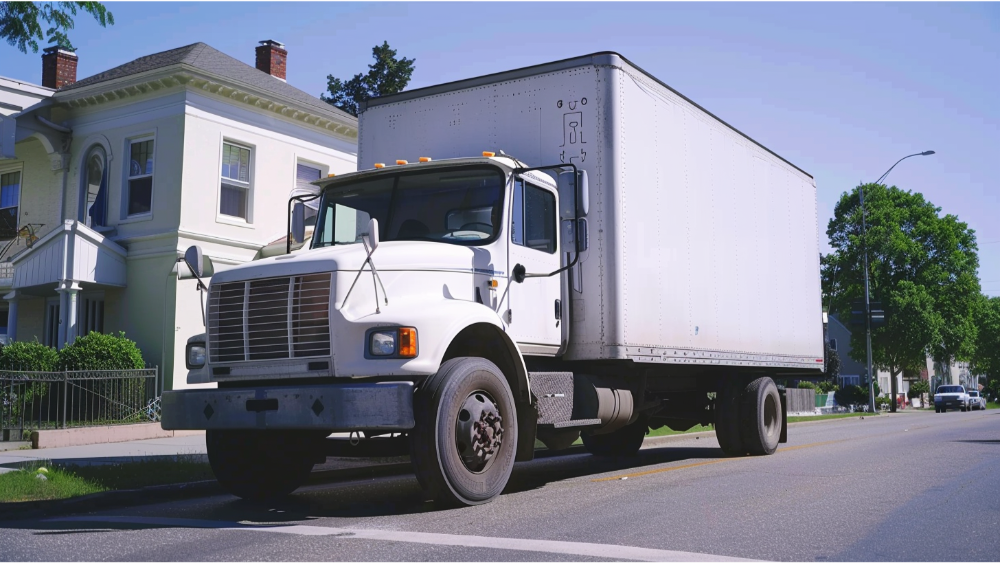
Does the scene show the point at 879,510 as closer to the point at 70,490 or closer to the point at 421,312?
the point at 421,312

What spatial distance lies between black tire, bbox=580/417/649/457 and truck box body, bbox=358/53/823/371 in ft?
6.68

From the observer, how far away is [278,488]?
8742 mm

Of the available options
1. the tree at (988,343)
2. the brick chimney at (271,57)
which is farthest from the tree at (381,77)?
the tree at (988,343)

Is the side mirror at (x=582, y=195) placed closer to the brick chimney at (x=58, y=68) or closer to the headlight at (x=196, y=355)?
the headlight at (x=196, y=355)

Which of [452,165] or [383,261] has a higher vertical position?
[452,165]

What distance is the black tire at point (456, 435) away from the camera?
279 inches

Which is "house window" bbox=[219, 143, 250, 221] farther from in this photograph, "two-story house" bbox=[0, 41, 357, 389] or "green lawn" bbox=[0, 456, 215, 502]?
"green lawn" bbox=[0, 456, 215, 502]

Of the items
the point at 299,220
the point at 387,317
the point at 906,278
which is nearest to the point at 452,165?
the point at 299,220

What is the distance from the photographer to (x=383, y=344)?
695 cm

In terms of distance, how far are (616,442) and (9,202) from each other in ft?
62.3

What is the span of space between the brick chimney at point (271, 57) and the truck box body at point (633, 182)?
17077mm

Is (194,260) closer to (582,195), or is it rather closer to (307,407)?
(307,407)

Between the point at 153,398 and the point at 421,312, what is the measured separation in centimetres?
1415

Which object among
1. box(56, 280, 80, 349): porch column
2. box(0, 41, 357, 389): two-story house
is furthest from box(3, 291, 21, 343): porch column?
box(56, 280, 80, 349): porch column
